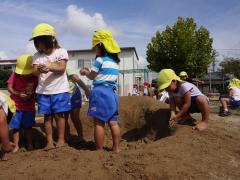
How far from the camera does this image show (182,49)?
25188 mm

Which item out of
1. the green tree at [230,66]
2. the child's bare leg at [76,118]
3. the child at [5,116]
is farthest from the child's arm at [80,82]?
the green tree at [230,66]

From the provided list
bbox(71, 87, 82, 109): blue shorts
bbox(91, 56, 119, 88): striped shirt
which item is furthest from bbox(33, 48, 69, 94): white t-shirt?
bbox(71, 87, 82, 109): blue shorts

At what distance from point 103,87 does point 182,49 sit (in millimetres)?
21395

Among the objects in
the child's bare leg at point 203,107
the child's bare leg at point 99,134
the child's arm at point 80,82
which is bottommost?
the child's bare leg at point 99,134

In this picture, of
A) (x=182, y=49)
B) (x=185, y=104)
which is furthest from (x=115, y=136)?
(x=182, y=49)

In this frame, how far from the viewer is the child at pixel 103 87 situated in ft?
14.5

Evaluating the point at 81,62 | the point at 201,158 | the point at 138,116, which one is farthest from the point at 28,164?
the point at 81,62

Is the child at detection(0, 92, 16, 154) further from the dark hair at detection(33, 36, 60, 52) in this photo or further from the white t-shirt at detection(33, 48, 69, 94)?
the dark hair at detection(33, 36, 60, 52)

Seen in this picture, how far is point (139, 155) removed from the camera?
12.1ft

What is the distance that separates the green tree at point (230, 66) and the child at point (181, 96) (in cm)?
3582

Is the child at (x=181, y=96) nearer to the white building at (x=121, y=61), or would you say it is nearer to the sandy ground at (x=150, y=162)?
the sandy ground at (x=150, y=162)

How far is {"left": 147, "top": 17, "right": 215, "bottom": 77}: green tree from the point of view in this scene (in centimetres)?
2541

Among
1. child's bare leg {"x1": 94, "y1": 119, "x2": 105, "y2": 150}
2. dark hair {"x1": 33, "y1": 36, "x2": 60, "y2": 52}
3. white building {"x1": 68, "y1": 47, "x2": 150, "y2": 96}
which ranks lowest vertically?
child's bare leg {"x1": 94, "y1": 119, "x2": 105, "y2": 150}

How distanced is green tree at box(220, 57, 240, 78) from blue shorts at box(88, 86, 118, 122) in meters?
37.3
